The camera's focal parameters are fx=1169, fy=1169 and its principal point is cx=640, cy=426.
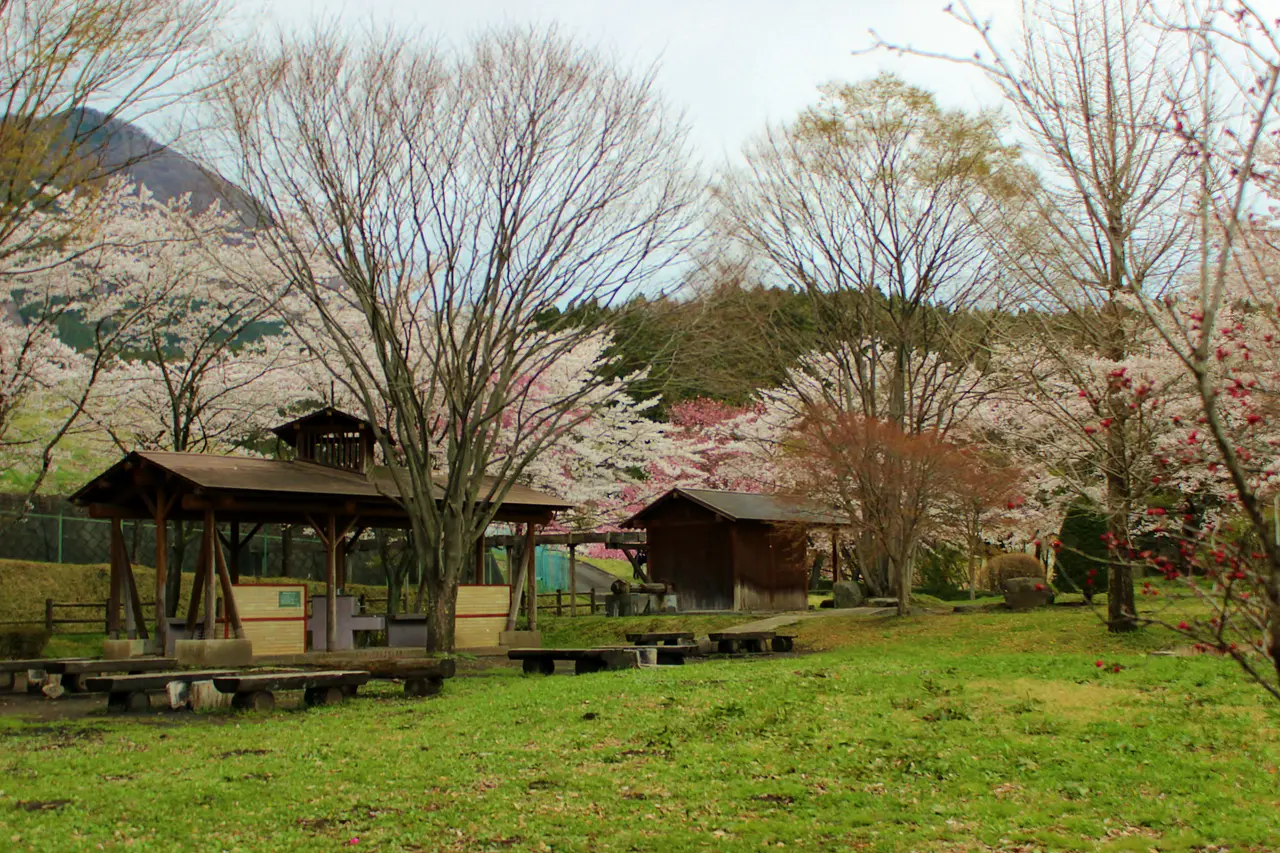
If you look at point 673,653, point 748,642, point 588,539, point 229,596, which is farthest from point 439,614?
point 588,539

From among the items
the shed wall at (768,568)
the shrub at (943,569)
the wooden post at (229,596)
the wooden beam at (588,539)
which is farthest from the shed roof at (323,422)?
the shrub at (943,569)

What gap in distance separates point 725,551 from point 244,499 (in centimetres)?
1265

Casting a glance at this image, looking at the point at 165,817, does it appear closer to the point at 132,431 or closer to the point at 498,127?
the point at 498,127

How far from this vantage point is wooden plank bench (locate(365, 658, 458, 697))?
12352 millimetres

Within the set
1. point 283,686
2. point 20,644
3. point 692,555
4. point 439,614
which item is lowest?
point 20,644

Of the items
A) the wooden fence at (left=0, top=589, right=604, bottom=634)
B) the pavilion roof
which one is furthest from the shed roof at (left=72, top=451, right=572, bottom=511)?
the wooden fence at (left=0, top=589, right=604, bottom=634)

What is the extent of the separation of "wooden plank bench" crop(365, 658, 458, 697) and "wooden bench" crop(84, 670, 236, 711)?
1727mm

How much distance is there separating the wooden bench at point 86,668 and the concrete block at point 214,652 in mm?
2760

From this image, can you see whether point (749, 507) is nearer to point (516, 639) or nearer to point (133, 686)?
point (516, 639)

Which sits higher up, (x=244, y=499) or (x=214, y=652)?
(x=244, y=499)

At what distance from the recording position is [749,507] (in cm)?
2786

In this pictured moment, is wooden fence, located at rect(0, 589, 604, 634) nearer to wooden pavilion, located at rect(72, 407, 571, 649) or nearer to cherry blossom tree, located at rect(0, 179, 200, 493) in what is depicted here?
wooden pavilion, located at rect(72, 407, 571, 649)

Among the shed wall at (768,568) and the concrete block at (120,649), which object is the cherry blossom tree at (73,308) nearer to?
the concrete block at (120,649)

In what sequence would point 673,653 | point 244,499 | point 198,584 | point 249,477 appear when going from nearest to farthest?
point 673,653, point 244,499, point 249,477, point 198,584
